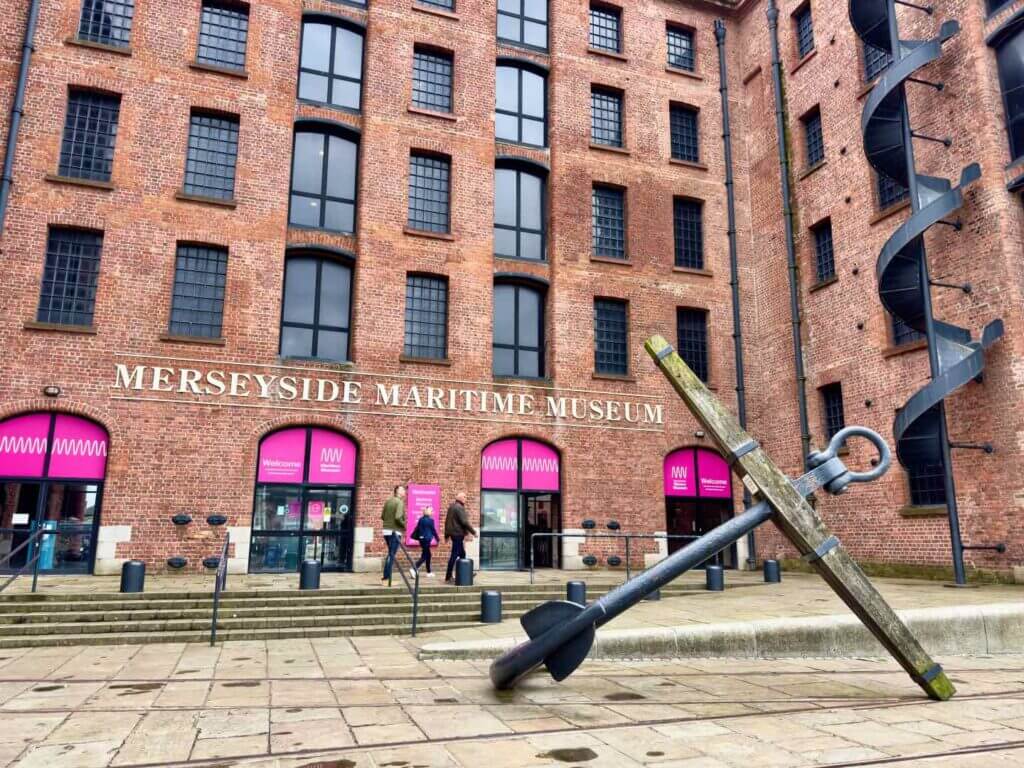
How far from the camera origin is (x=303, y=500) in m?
16.0

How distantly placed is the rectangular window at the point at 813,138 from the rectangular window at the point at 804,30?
6.08ft

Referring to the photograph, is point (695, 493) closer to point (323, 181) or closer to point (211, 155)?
point (323, 181)

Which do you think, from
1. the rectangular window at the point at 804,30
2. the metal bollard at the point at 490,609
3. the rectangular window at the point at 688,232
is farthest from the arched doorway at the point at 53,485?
the rectangular window at the point at 804,30

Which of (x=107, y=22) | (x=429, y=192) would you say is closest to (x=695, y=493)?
(x=429, y=192)

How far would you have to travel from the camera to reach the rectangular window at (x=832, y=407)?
60.0 feet

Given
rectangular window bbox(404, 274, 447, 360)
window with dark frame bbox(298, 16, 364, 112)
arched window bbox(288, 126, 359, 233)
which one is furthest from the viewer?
window with dark frame bbox(298, 16, 364, 112)

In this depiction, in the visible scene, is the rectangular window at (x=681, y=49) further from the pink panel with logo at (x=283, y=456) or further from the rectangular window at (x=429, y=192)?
the pink panel with logo at (x=283, y=456)

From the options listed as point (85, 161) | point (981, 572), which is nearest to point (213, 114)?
point (85, 161)

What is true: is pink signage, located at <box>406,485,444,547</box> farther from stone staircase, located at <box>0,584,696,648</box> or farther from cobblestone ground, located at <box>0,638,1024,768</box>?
cobblestone ground, located at <box>0,638,1024,768</box>

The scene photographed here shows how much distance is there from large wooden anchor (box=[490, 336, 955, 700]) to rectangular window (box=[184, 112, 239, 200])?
13859 millimetres

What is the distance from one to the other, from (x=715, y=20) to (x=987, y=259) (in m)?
12.1

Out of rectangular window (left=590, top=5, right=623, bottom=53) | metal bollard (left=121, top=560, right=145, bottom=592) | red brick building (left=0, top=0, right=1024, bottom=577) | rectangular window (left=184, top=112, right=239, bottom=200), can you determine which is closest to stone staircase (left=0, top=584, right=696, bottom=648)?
metal bollard (left=121, top=560, right=145, bottom=592)

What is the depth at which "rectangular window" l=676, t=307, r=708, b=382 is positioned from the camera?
20.1 metres

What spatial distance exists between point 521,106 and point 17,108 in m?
11.7
